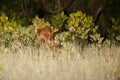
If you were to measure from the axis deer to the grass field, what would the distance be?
171 cm

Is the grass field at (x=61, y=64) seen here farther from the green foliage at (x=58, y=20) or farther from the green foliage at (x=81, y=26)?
the green foliage at (x=58, y=20)

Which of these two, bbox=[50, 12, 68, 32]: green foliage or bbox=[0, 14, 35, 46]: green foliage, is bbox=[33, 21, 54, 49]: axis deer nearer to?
bbox=[0, 14, 35, 46]: green foliage

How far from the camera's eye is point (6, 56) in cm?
1236

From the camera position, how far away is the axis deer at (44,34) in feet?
48.6

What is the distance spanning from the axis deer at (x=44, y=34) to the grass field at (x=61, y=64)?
5.61ft

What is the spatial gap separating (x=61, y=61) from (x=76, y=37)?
4.23m

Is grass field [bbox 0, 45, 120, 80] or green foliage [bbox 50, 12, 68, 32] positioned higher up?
green foliage [bbox 50, 12, 68, 32]

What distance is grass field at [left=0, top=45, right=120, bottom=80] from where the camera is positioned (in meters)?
10.4

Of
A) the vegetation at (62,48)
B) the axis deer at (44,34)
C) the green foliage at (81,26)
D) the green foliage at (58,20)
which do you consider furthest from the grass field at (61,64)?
the green foliage at (58,20)

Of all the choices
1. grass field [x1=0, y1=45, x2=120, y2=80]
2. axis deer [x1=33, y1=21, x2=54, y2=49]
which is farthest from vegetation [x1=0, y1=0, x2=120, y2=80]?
axis deer [x1=33, y1=21, x2=54, y2=49]

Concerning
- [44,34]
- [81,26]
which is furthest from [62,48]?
[81,26]

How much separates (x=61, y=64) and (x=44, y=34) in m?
3.75

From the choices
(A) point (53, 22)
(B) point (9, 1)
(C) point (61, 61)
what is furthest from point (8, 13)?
(C) point (61, 61)

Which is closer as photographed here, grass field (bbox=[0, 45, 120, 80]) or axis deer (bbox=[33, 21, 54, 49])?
grass field (bbox=[0, 45, 120, 80])
